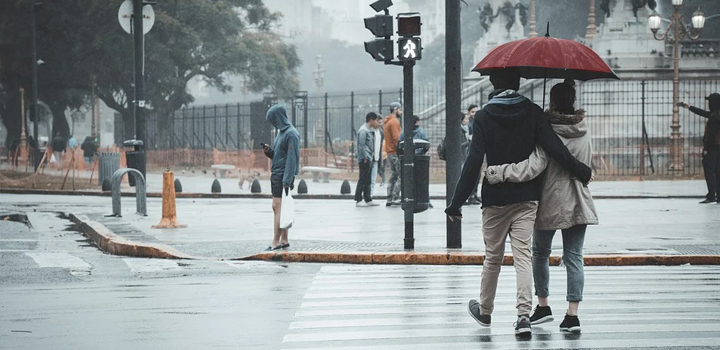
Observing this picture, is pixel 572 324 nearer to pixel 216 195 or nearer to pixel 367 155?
pixel 367 155

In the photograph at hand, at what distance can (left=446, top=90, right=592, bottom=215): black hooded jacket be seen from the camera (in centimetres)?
851

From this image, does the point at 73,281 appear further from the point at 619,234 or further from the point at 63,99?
the point at 63,99

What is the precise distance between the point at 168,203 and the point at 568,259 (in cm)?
1042

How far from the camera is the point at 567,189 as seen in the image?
340 inches

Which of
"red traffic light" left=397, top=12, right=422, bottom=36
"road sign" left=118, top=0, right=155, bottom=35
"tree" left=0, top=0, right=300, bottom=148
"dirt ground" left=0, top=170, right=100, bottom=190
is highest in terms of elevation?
"tree" left=0, top=0, right=300, bottom=148

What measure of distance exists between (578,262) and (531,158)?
0.87 m

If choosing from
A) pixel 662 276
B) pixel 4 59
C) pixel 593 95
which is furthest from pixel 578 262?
pixel 4 59

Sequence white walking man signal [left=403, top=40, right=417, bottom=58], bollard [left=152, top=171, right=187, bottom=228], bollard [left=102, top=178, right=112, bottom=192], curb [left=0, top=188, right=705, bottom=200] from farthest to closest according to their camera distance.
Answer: bollard [left=102, top=178, right=112, bottom=192]
curb [left=0, top=188, right=705, bottom=200]
bollard [left=152, top=171, right=187, bottom=228]
white walking man signal [left=403, top=40, right=417, bottom=58]

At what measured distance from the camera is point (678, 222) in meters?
18.6

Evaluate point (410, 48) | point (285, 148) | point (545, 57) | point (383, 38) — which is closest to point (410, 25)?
point (410, 48)

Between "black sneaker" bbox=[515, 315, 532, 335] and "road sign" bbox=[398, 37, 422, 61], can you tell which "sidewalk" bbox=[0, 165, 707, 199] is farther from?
"black sneaker" bbox=[515, 315, 532, 335]

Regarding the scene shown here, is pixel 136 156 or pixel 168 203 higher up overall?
pixel 136 156

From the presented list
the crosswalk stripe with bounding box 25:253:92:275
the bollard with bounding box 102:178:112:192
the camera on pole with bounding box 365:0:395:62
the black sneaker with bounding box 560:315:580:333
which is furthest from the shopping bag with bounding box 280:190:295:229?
the bollard with bounding box 102:178:112:192

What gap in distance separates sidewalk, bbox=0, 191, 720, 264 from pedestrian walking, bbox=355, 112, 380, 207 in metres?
0.41
